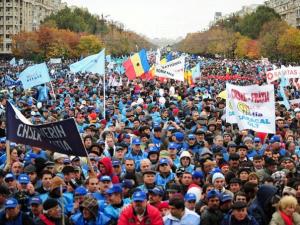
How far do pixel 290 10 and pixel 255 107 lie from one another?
127275mm

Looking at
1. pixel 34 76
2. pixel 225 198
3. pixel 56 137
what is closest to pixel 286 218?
pixel 225 198

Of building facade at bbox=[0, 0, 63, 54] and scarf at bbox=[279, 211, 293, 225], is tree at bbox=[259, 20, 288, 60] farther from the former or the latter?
scarf at bbox=[279, 211, 293, 225]

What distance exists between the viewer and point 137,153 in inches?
414

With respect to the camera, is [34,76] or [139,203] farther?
[34,76]

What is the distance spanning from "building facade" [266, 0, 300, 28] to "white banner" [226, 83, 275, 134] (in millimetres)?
116102

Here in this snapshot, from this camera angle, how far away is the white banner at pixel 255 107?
11.1 m

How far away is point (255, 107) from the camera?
1133 cm

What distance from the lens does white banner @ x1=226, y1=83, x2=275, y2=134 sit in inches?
436

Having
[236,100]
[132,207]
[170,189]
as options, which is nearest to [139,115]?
[236,100]

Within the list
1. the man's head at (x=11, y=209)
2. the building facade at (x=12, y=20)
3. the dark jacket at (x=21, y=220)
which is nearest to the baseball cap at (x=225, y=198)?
the dark jacket at (x=21, y=220)

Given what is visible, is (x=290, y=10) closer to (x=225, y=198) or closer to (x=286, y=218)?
(x=225, y=198)

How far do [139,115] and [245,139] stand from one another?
16.5 feet

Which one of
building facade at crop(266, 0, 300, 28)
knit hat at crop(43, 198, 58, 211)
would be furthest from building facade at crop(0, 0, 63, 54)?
knit hat at crop(43, 198, 58, 211)

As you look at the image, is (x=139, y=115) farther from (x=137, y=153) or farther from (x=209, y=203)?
(x=209, y=203)
